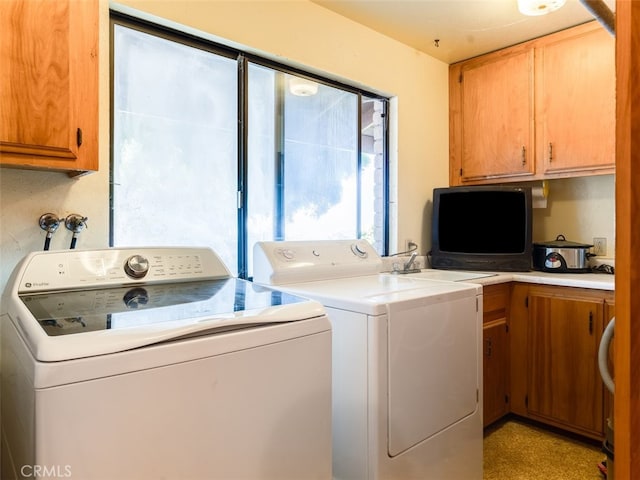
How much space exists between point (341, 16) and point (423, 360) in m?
1.95

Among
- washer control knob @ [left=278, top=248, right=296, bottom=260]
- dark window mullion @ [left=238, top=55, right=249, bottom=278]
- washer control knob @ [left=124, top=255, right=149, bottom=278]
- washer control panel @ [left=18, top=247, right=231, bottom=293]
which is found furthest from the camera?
dark window mullion @ [left=238, top=55, right=249, bottom=278]

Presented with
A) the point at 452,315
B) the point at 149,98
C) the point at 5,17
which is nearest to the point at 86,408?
the point at 5,17

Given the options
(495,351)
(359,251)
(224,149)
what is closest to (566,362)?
(495,351)

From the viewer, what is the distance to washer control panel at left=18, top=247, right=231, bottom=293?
1254 millimetres

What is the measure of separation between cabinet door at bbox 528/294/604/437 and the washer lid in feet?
5.68

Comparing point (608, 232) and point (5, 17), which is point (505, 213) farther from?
point (5, 17)

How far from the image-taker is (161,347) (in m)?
0.81

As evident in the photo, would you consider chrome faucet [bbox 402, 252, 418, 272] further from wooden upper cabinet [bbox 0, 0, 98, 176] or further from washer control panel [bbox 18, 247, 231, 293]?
wooden upper cabinet [bbox 0, 0, 98, 176]

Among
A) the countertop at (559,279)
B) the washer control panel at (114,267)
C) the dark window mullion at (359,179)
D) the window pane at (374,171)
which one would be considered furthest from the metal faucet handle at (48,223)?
the countertop at (559,279)

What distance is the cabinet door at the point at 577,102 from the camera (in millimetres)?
2281

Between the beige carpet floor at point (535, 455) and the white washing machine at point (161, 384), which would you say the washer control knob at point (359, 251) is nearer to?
the white washing machine at point (161, 384)

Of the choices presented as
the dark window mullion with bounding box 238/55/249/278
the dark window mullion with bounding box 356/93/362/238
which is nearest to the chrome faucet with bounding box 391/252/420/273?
the dark window mullion with bounding box 356/93/362/238

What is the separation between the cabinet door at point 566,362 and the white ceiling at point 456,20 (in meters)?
1.57

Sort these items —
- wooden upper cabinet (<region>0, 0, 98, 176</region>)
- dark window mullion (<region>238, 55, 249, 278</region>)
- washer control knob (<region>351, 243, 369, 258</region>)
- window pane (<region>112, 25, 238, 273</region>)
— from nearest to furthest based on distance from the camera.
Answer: wooden upper cabinet (<region>0, 0, 98, 176</region>)
window pane (<region>112, 25, 238, 273</region>)
dark window mullion (<region>238, 55, 249, 278</region>)
washer control knob (<region>351, 243, 369, 258</region>)
